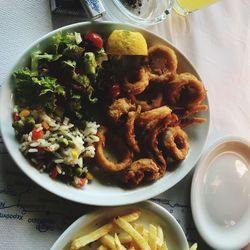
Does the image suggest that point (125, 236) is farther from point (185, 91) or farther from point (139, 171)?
point (185, 91)

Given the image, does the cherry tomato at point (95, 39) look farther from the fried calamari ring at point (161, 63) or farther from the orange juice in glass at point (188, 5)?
the orange juice in glass at point (188, 5)

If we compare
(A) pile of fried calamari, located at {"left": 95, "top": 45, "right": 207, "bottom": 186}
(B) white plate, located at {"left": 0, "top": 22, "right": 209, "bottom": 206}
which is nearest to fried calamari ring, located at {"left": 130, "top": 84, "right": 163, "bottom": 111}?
(A) pile of fried calamari, located at {"left": 95, "top": 45, "right": 207, "bottom": 186}

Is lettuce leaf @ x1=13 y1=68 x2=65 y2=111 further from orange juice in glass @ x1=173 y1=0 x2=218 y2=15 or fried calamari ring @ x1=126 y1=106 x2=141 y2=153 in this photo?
orange juice in glass @ x1=173 y1=0 x2=218 y2=15

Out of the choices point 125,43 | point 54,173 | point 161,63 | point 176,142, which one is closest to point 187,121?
point 176,142

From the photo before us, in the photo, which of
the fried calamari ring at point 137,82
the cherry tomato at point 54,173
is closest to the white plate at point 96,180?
the cherry tomato at point 54,173

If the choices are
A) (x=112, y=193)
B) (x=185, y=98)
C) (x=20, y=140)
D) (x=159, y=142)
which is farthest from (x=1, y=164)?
(x=185, y=98)
